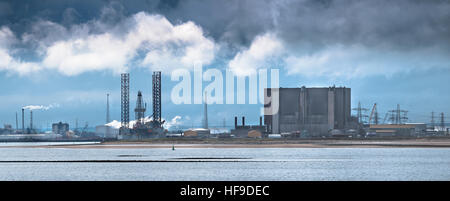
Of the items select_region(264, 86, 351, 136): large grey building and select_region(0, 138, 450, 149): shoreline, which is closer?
select_region(0, 138, 450, 149): shoreline

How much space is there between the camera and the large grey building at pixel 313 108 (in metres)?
193

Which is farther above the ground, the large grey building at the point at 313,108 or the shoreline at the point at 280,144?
the large grey building at the point at 313,108

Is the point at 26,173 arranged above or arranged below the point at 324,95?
below

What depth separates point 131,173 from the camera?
64375mm

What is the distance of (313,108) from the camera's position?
19525 centimetres

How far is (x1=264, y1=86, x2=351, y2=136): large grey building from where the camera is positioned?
193m

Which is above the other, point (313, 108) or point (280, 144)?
point (313, 108)

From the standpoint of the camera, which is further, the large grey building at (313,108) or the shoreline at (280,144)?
the large grey building at (313,108)
